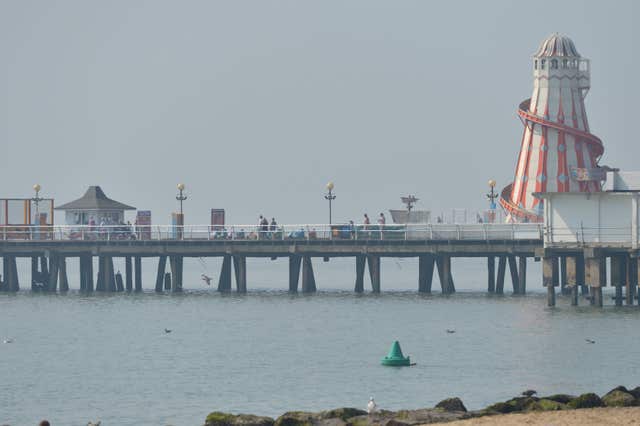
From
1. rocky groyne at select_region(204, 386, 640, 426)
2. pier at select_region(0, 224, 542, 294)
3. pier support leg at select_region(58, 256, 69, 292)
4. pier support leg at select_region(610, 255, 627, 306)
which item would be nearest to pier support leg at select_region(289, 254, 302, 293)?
pier at select_region(0, 224, 542, 294)

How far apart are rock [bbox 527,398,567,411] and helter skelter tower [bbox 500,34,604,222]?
5486cm

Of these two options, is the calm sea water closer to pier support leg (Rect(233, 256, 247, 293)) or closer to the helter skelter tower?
pier support leg (Rect(233, 256, 247, 293))

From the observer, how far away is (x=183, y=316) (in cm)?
7712

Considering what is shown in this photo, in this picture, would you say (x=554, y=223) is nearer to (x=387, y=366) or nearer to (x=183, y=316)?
(x=183, y=316)

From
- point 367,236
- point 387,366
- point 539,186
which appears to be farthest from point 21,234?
point 387,366

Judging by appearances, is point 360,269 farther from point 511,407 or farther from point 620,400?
point 620,400

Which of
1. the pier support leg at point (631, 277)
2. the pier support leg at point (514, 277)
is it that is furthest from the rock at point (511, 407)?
the pier support leg at point (514, 277)

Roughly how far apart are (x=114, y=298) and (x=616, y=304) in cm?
2805

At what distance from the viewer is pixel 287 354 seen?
5972cm

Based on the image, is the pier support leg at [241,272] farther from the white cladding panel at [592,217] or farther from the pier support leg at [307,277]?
the white cladding panel at [592,217]

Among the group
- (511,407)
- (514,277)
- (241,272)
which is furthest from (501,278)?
(511,407)

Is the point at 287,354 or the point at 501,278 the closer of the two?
the point at 287,354

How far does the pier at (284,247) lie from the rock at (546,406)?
40.3 metres

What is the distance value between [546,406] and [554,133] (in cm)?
5735
